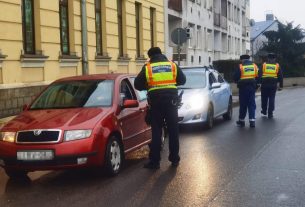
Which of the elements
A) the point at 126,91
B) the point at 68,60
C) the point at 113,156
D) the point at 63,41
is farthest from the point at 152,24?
the point at 113,156

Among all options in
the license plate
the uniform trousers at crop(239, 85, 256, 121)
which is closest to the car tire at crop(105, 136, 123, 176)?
the license plate

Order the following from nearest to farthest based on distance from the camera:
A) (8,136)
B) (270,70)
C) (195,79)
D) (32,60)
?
1. (8,136)
2. (195,79)
3. (32,60)
4. (270,70)

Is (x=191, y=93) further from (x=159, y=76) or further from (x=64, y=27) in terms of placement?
(x=64, y=27)

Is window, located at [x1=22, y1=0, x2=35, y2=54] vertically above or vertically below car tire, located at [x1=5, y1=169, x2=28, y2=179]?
above

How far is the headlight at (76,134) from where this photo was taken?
727 cm

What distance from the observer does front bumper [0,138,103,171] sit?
7191mm

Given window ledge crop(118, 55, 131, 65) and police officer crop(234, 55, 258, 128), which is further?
window ledge crop(118, 55, 131, 65)

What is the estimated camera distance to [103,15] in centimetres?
2036

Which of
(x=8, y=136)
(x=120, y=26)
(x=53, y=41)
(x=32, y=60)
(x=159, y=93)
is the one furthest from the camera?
(x=120, y=26)

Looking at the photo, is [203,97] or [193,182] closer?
[193,182]

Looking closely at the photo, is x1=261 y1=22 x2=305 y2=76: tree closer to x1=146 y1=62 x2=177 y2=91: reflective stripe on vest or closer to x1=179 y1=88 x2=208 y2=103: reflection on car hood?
x1=179 y1=88 x2=208 y2=103: reflection on car hood

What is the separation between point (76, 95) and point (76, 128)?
1.31 meters

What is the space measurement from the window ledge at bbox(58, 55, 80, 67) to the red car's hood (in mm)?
8839

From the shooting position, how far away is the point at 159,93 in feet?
27.3
